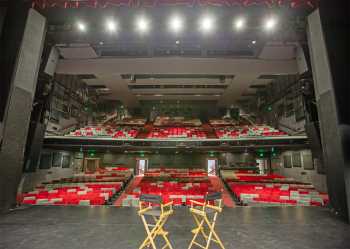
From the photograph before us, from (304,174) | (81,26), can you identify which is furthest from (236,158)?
(81,26)

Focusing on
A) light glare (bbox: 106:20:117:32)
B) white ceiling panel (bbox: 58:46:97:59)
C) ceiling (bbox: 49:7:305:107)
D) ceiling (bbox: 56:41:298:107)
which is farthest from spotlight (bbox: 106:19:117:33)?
white ceiling panel (bbox: 58:46:97:59)

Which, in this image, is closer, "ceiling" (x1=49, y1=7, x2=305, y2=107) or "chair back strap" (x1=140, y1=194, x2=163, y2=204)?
"chair back strap" (x1=140, y1=194, x2=163, y2=204)

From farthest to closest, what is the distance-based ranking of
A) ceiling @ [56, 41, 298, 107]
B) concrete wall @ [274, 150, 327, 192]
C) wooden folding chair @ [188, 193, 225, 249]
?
ceiling @ [56, 41, 298, 107], concrete wall @ [274, 150, 327, 192], wooden folding chair @ [188, 193, 225, 249]

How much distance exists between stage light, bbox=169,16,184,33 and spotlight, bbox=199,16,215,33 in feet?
2.08

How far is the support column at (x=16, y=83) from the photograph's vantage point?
479cm

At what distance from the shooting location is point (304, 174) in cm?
1170

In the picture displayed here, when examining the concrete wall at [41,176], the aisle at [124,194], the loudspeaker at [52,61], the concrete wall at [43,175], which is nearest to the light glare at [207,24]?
the aisle at [124,194]

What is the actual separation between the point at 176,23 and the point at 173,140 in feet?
→ 25.6

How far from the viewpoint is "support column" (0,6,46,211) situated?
4.79 meters

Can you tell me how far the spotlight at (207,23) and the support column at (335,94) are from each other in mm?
2931

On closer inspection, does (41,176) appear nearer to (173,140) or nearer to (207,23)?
(173,140)

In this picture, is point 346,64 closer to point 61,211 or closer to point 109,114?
point 61,211

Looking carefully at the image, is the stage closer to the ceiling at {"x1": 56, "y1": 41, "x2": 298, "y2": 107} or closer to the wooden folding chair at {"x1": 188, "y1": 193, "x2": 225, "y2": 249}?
the wooden folding chair at {"x1": 188, "y1": 193, "x2": 225, "y2": 249}

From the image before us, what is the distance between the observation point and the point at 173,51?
12.5m
